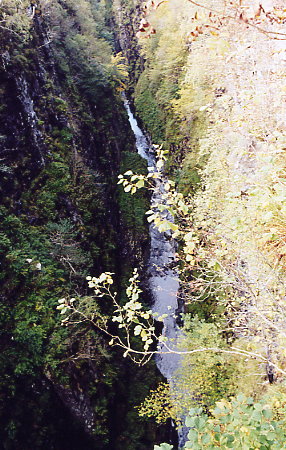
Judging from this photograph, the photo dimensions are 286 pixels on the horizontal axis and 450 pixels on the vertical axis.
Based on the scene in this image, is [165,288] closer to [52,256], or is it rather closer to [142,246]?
[142,246]

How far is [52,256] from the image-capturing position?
10.9m

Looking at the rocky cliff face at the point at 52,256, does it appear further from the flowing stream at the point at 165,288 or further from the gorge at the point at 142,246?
the flowing stream at the point at 165,288

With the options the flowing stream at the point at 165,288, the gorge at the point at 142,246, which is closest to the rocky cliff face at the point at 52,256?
the gorge at the point at 142,246

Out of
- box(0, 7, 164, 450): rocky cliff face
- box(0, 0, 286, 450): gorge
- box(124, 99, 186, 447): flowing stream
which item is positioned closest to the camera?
box(0, 0, 286, 450): gorge

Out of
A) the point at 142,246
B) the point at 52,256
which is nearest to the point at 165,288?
the point at 142,246

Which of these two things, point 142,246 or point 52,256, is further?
point 142,246

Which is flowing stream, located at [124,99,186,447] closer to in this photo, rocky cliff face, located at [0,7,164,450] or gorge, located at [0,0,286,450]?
gorge, located at [0,0,286,450]

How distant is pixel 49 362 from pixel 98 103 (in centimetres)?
1897

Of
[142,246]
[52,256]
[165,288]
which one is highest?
[52,256]

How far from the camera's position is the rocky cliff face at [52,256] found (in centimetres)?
841

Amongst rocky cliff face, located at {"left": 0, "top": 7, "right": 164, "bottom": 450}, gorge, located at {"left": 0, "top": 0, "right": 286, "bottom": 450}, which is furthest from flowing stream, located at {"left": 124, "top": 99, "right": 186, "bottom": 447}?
rocky cliff face, located at {"left": 0, "top": 7, "right": 164, "bottom": 450}

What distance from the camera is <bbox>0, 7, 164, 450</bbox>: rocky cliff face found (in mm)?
8414

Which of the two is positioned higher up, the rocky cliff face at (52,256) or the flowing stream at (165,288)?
the rocky cliff face at (52,256)

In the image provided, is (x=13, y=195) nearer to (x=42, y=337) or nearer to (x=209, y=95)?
(x=42, y=337)
